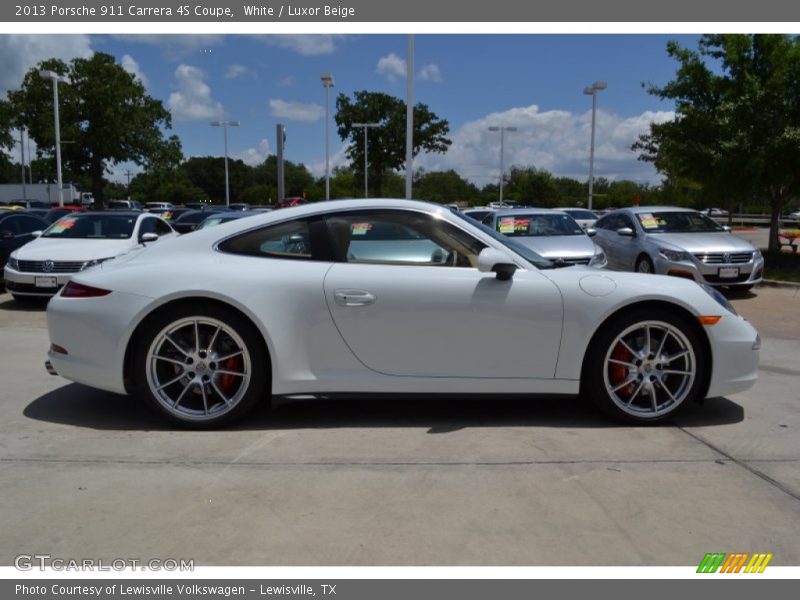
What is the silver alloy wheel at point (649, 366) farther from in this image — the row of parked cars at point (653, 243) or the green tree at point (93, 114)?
the green tree at point (93, 114)

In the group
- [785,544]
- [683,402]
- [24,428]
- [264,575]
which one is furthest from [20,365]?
[785,544]

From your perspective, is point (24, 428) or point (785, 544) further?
point (24, 428)

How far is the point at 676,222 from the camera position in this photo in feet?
38.7

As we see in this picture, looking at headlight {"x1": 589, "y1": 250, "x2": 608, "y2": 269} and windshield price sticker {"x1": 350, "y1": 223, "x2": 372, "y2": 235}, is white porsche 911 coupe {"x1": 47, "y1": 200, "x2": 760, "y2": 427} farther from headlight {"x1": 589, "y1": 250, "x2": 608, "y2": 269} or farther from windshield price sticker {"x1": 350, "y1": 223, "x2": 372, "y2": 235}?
headlight {"x1": 589, "y1": 250, "x2": 608, "y2": 269}

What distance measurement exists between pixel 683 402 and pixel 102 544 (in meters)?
3.34

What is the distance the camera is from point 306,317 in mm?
4039

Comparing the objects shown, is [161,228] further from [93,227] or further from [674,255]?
[674,255]

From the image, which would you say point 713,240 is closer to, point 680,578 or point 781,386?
point 781,386

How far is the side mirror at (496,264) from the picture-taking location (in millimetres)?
4008

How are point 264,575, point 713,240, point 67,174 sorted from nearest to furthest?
1. point 264,575
2. point 713,240
3. point 67,174

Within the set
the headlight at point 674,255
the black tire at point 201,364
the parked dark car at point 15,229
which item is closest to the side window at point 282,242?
the black tire at point 201,364

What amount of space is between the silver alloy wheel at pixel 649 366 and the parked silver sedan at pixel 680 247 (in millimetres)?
5809

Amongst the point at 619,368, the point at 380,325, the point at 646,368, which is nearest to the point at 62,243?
the point at 380,325
